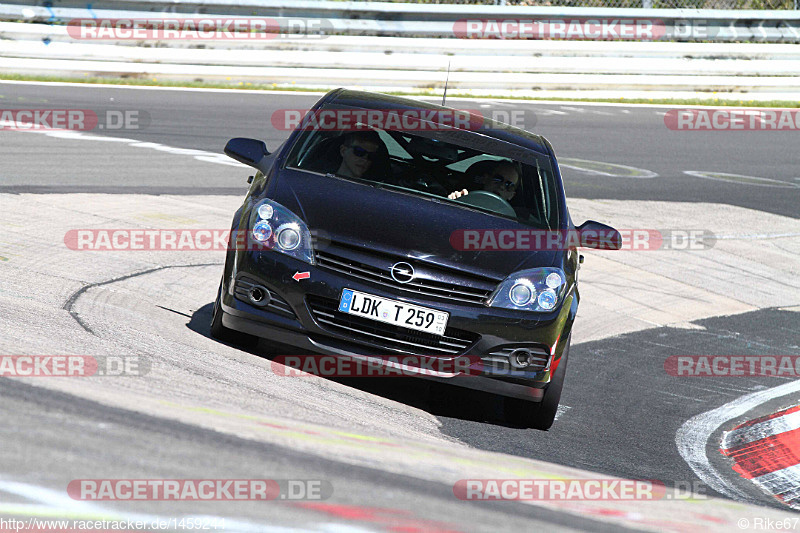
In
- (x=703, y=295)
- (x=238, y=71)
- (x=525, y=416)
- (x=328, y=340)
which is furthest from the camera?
(x=238, y=71)

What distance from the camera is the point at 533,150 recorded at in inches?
264

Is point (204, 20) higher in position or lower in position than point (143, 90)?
higher

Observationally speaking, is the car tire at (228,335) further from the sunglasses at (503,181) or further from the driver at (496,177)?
the sunglasses at (503,181)

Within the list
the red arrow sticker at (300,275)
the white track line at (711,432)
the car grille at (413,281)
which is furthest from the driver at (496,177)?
the white track line at (711,432)

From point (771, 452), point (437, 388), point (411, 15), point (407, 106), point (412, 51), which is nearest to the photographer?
point (771, 452)

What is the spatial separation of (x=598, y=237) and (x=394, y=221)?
1414 mm

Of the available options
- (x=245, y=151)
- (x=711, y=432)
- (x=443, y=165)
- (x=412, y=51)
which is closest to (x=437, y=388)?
(x=443, y=165)

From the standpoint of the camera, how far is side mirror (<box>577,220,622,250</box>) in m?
6.27

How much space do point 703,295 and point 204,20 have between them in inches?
424

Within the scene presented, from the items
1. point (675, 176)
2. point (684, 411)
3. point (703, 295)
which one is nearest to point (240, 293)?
point (684, 411)

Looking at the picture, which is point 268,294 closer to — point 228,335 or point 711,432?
point 228,335

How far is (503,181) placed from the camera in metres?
6.39

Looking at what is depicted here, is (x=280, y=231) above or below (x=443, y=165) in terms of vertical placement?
below

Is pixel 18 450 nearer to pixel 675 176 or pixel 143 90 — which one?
pixel 675 176
